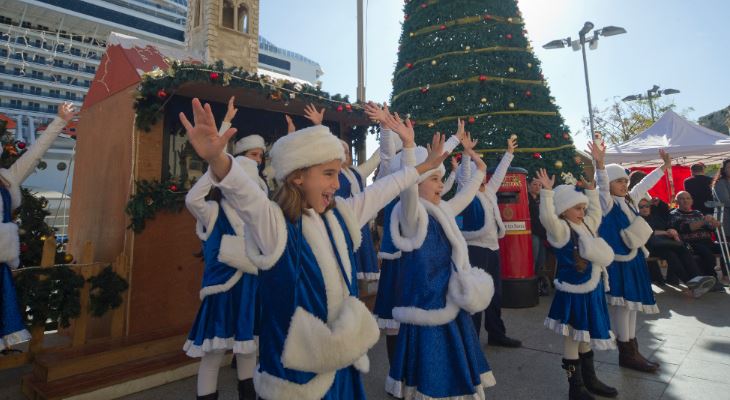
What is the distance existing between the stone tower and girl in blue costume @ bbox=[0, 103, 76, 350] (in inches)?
529

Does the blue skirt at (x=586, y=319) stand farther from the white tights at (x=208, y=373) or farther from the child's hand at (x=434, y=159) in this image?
the white tights at (x=208, y=373)

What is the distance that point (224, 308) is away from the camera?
3025 millimetres

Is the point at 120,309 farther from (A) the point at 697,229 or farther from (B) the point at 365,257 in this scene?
(A) the point at 697,229

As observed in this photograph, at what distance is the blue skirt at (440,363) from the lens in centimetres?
241

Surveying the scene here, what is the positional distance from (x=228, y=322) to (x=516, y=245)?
496 centimetres

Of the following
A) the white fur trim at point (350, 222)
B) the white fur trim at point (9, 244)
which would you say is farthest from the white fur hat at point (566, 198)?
the white fur trim at point (9, 244)

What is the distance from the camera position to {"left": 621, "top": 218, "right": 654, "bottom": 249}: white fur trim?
13.6 ft

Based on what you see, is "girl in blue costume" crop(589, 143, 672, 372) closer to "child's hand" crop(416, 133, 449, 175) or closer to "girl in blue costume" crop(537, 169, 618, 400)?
"girl in blue costume" crop(537, 169, 618, 400)

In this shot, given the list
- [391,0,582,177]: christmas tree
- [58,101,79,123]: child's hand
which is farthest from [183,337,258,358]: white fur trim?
[391,0,582,177]: christmas tree

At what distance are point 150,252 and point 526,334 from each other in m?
4.91

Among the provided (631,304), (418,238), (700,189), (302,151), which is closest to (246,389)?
(418,238)

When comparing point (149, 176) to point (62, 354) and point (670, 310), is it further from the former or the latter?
point (670, 310)

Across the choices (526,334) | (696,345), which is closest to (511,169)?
(526,334)

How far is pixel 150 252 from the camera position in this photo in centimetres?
471
